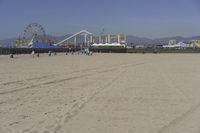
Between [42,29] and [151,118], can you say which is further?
[42,29]

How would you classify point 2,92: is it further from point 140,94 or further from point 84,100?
point 140,94

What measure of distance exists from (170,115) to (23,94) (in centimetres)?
392

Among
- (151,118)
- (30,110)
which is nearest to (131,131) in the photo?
(151,118)

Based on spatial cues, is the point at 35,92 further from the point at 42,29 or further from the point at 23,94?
the point at 42,29

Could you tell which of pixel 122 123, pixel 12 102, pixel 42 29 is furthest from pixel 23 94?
pixel 42 29

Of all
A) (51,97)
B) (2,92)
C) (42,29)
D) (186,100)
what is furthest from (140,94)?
(42,29)

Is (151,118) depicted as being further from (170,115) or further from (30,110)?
(30,110)

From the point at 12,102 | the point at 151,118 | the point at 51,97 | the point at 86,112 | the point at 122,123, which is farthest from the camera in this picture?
the point at 51,97

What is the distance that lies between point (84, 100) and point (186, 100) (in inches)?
88.0

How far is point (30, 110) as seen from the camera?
645 centimetres

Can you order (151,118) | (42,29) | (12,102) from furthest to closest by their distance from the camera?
(42,29) < (12,102) < (151,118)

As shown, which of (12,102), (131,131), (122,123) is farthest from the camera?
(12,102)

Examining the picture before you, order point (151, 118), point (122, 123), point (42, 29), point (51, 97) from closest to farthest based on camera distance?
point (122, 123) < point (151, 118) < point (51, 97) < point (42, 29)

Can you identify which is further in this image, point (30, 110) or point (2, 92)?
point (2, 92)
